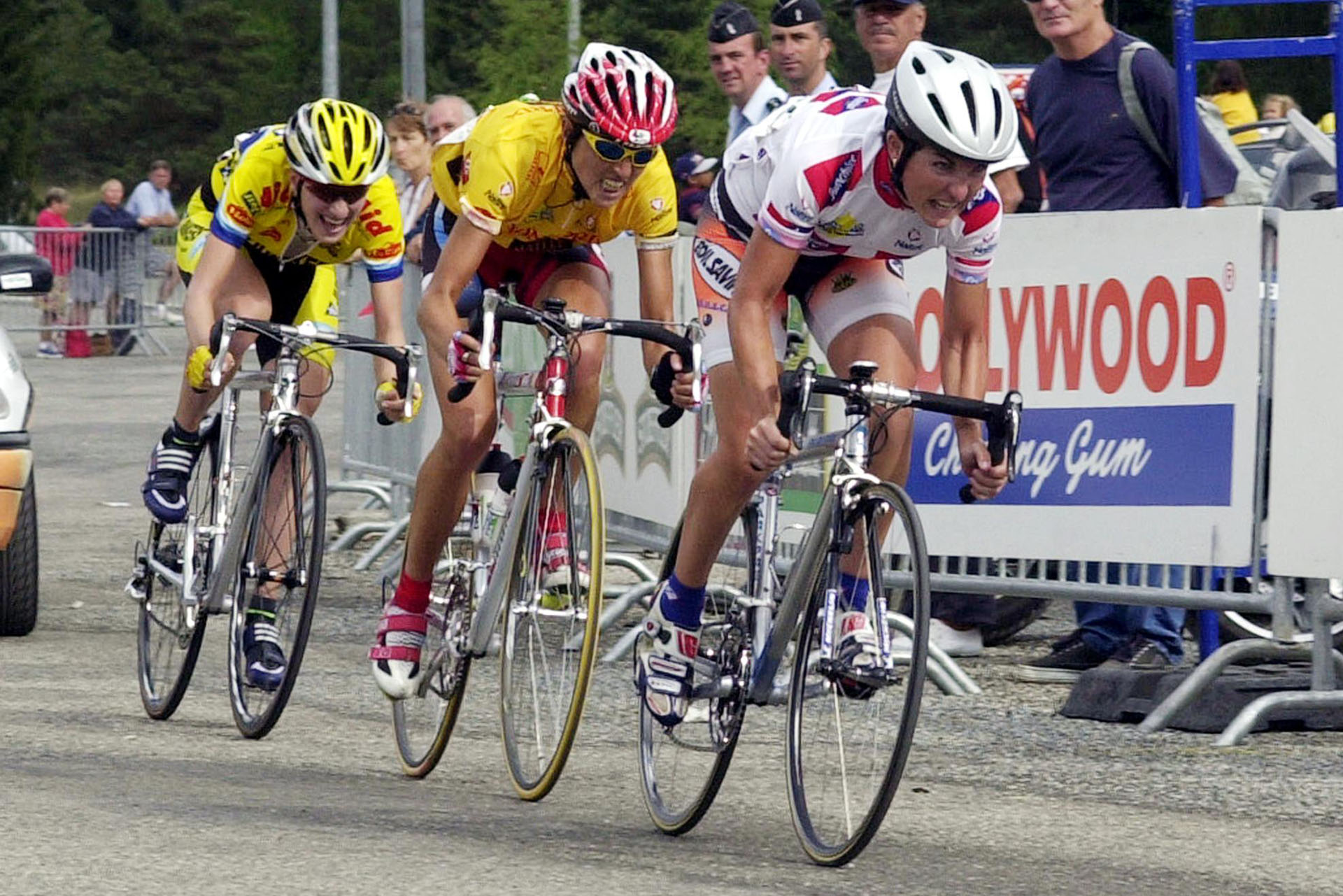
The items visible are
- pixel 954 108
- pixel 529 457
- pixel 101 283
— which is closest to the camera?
pixel 954 108

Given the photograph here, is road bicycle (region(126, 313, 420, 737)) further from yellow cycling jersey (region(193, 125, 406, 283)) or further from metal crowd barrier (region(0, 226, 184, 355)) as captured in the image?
metal crowd barrier (region(0, 226, 184, 355))

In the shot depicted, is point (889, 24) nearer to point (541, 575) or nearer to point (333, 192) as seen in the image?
point (333, 192)

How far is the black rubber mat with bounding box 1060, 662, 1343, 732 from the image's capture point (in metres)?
7.59

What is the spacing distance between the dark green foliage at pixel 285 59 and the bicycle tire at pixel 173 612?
37.0 meters

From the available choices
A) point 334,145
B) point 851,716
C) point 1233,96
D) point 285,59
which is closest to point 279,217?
point 334,145

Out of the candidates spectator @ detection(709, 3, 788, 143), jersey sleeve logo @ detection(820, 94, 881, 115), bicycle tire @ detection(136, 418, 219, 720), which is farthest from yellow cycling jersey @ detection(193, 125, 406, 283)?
spectator @ detection(709, 3, 788, 143)

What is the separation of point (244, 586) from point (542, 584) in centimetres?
160

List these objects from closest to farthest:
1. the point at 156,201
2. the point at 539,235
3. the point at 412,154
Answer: the point at 539,235 → the point at 412,154 → the point at 156,201

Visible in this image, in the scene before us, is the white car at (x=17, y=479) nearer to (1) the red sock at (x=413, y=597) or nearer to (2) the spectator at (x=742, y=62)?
(1) the red sock at (x=413, y=597)

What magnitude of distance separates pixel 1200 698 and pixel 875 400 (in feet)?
9.08

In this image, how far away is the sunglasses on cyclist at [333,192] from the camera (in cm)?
759

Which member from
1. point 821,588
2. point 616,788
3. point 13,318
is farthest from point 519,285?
point 13,318

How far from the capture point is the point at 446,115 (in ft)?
42.9

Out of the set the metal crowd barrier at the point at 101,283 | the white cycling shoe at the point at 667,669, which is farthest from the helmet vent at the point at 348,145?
the metal crowd barrier at the point at 101,283
